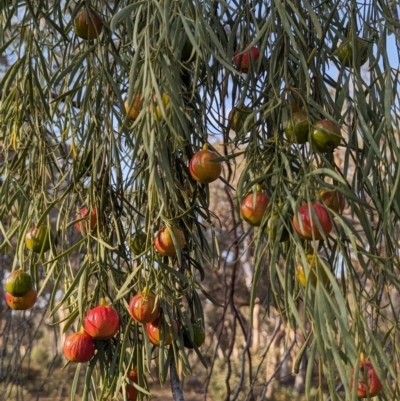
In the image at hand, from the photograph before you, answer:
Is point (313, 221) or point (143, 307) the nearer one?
point (313, 221)

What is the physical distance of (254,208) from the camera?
2.37 ft

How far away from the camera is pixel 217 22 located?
94 centimetres

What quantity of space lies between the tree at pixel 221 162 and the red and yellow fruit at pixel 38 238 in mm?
18

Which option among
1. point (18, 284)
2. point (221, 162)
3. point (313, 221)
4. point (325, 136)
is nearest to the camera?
point (313, 221)

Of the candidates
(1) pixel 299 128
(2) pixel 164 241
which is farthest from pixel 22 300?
(1) pixel 299 128

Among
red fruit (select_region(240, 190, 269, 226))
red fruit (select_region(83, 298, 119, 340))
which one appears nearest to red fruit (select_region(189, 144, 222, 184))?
red fruit (select_region(240, 190, 269, 226))

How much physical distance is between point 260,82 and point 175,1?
0.78ft

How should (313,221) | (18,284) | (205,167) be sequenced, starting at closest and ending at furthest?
(313,221) → (205,167) → (18,284)

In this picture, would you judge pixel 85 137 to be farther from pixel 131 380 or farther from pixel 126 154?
pixel 131 380

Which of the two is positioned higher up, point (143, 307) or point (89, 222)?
point (89, 222)

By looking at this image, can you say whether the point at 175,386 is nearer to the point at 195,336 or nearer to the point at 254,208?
the point at 195,336

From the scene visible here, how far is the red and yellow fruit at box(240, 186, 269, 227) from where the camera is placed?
0.73m

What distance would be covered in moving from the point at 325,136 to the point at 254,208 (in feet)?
0.37

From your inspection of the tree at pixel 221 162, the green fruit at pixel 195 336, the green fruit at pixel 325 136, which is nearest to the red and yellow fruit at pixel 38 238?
the tree at pixel 221 162
